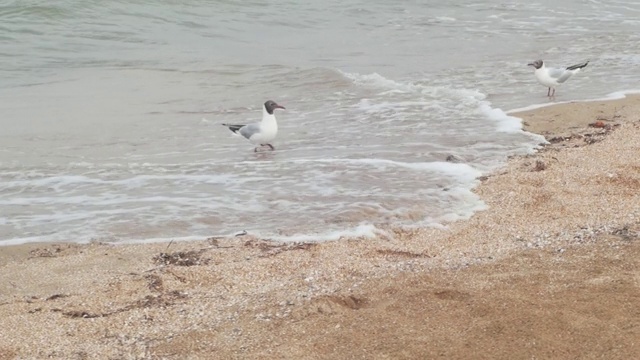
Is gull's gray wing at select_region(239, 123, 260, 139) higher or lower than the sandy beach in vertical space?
lower

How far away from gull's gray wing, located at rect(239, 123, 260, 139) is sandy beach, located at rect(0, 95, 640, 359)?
10.3 ft

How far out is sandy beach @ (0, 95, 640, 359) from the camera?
366 centimetres

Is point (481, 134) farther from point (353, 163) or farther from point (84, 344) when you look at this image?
point (84, 344)

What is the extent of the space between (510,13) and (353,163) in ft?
44.6

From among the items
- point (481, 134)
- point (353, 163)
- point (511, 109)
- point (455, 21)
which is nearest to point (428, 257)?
point (353, 163)

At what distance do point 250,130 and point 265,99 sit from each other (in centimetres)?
286

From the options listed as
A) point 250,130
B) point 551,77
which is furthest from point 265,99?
point 551,77

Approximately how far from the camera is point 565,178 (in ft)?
21.1

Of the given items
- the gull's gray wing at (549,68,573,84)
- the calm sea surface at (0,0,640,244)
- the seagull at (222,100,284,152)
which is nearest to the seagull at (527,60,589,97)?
the gull's gray wing at (549,68,573,84)

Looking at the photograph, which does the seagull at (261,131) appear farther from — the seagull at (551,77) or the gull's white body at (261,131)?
the seagull at (551,77)

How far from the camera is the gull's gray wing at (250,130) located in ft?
28.5

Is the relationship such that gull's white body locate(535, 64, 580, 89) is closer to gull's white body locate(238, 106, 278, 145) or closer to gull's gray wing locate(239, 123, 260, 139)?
gull's white body locate(238, 106, 278, 145)

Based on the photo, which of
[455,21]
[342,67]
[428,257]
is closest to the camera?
[428,257]

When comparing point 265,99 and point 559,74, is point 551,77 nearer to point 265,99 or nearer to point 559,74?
point 559,74
